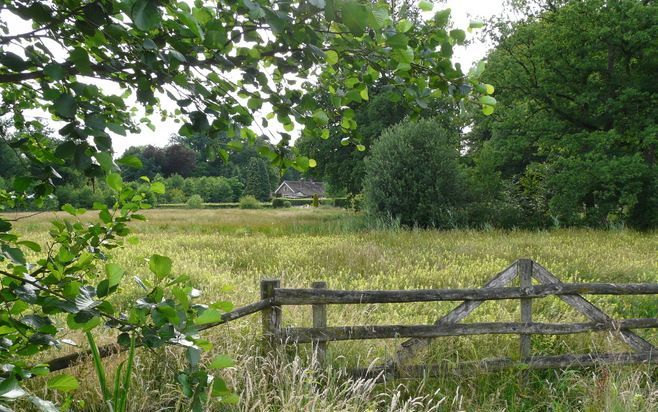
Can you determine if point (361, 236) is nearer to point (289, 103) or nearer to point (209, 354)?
point (209, 354)

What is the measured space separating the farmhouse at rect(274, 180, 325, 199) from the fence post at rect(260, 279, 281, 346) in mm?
86805

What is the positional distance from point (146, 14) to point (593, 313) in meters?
5.13

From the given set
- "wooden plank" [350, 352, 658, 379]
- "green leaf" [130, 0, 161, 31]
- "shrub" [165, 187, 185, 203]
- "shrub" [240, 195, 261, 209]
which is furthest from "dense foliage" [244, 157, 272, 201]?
"green leaf" [130, 0, 161, 31]

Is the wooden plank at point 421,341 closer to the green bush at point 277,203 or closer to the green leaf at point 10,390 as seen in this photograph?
the green leaf at point 10,390

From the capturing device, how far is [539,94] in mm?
20297

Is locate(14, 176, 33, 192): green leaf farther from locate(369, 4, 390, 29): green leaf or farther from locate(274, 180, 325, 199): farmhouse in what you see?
locate(274, 180, 325, 199): farmhouse

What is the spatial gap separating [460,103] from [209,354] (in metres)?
3.14

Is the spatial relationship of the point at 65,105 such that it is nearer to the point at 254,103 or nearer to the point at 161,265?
the point at 161,265

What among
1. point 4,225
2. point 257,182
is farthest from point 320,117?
point 257,182

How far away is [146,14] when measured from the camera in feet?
3.16

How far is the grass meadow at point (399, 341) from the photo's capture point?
3529 millimetres

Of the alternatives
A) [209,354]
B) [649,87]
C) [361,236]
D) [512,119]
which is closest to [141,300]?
[209,354]

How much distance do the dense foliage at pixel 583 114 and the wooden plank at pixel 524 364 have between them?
14.8m

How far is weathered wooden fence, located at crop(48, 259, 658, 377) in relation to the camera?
421 centimetres
